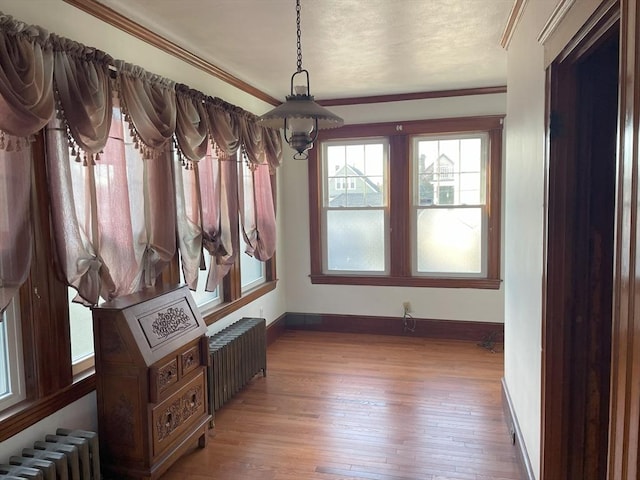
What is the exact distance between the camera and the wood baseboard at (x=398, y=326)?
515cm

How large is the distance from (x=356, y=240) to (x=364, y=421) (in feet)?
8.25

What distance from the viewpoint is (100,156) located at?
2500 millimetres

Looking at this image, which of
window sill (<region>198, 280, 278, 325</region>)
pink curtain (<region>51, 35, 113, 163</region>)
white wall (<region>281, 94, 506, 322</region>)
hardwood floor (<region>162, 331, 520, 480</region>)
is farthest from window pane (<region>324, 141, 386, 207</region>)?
pink curtain (<region>51, 35, 113, 163</region>)

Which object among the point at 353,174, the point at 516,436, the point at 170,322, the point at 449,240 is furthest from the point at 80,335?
the point at 449,240

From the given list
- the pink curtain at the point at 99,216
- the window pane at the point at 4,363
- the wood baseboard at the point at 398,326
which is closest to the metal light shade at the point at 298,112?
the pink curtain at the point at 99,216

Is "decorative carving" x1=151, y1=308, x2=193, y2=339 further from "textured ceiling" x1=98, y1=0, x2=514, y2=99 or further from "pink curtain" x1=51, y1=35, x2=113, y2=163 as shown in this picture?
"textured ceiling" x1=98, y1=0, x2=514, y2=99

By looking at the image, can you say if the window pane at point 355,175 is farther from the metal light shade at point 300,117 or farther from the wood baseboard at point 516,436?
the metal light shade at point 300,117

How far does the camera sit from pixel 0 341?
2.13 m

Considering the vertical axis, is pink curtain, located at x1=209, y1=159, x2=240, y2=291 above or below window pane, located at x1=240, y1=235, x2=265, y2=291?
above

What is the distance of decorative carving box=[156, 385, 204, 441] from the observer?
258 centimetres

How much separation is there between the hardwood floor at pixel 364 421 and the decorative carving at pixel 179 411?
0.29 meters

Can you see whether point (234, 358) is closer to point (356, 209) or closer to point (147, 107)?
point (147, 107)

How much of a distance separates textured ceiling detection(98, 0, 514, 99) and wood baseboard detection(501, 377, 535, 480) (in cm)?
252

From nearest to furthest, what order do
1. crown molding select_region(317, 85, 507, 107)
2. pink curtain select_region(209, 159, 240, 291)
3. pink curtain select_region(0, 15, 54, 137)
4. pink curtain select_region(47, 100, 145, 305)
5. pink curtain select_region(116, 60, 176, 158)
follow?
pink curtain select_region(0, 15, 54, 137) → pink curtain select_region(47, 100, 145, 305) → pink curtain select_region(116, 60, 176, 158) → pink curtain select_region(209, 159, 240, 291) → crown molding select_region(317, 85, 507, 107)
